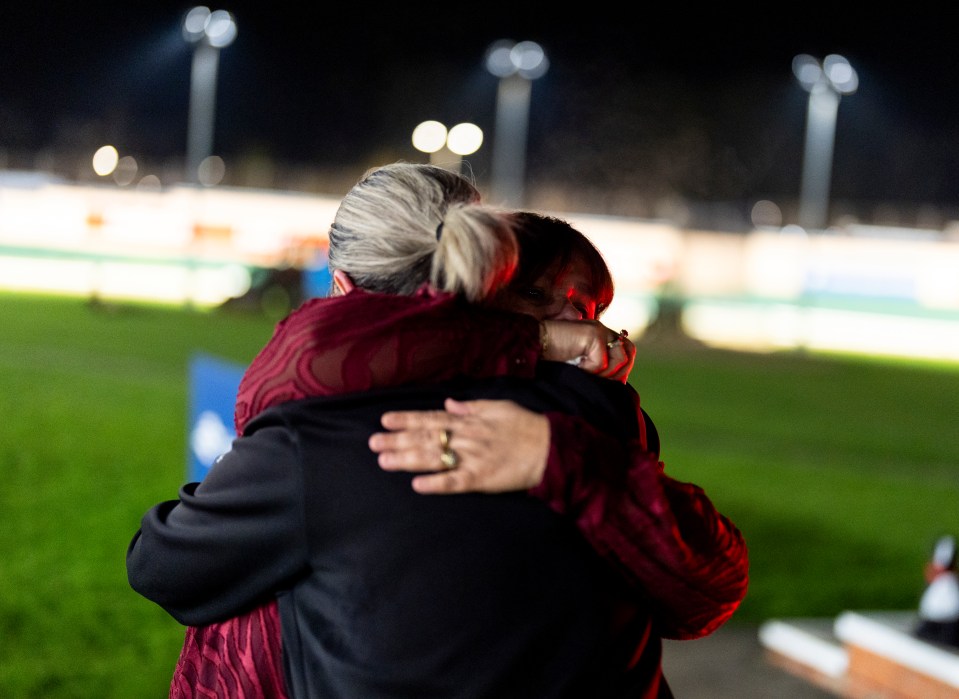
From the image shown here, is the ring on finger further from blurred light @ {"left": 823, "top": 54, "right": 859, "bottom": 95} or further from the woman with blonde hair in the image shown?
blurred light @ {"left": 823, "top": 54, "right": 859, "bottom": 95}

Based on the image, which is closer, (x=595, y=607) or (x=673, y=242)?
(x=595, y=607)

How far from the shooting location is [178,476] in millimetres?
9461

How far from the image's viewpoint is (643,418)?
1.56 m

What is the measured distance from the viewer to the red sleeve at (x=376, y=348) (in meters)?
1.40

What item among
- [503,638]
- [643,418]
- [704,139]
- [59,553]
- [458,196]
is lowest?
[59,553]

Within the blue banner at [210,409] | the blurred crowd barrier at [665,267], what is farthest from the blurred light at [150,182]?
the blue banner at [210,409]

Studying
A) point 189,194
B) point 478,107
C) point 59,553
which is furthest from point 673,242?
point 478,107

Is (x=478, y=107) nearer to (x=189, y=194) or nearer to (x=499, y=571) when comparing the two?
(x=189, y=194)

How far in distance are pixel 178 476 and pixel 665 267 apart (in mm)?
22467

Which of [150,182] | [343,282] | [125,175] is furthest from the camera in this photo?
[125,175]

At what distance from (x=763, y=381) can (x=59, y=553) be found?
619 inches

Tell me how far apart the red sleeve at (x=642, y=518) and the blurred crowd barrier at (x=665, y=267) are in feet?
77.6

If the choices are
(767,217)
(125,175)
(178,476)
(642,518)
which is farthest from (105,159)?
(642,518)

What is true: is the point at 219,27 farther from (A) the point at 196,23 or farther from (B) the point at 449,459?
(B) the point at 449,459
